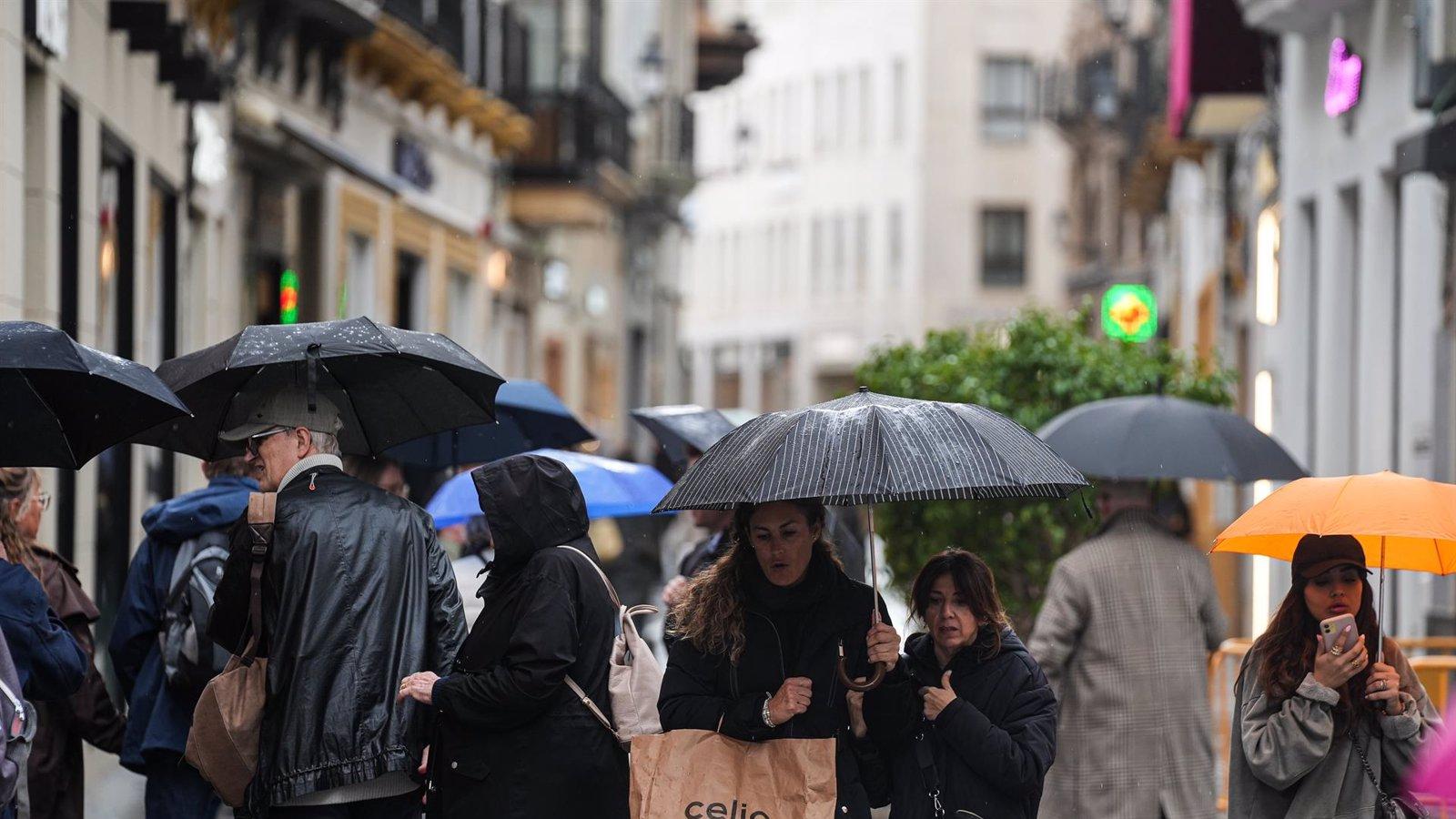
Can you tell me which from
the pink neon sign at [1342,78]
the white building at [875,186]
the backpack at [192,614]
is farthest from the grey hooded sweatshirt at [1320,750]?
the white building at [875,186]

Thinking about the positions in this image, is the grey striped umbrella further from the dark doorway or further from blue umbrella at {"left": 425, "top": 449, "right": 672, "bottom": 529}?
the dark doorway

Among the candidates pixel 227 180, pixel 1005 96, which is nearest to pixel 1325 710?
pixel 227 180

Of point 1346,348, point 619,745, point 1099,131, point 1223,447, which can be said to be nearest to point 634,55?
point 1099,131

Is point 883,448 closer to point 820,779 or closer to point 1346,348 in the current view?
point 820,779

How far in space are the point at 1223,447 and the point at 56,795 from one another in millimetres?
4430

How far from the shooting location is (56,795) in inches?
303

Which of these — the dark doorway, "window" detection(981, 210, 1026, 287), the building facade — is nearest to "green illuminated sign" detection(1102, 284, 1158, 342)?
the building facade

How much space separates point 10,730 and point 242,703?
0.61m

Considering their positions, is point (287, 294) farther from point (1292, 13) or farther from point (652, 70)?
point (652, 70)

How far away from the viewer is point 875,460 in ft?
20.9

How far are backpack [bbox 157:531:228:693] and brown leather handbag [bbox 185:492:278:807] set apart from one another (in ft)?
3.63

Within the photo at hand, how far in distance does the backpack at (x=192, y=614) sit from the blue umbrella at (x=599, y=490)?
1.52 m

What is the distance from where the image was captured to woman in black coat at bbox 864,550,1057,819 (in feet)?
21.6

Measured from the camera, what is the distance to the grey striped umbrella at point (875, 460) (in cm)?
629
